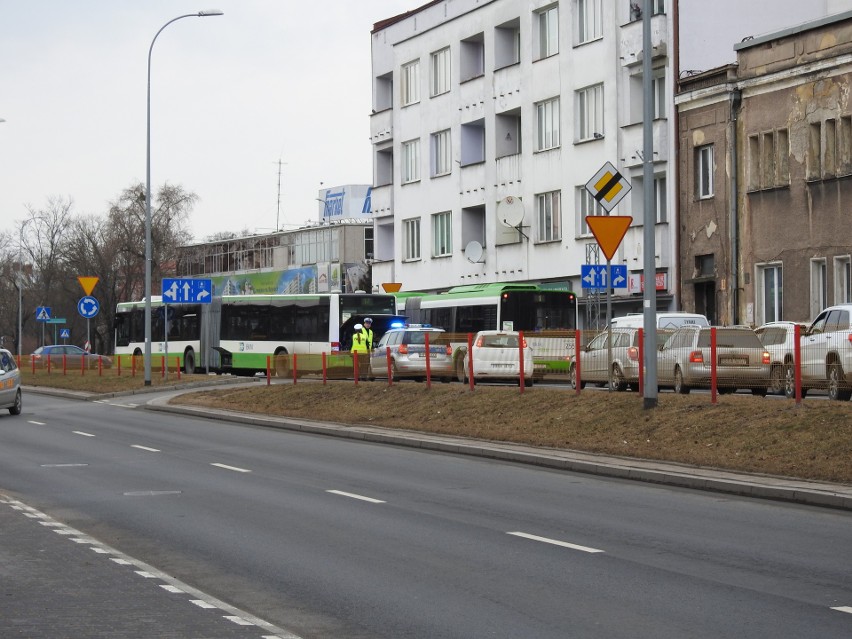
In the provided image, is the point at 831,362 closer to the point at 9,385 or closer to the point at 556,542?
the point at 556,542

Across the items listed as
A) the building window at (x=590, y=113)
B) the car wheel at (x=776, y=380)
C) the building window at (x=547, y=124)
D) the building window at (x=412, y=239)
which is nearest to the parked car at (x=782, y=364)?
the car wheel at (x=776, y=380)

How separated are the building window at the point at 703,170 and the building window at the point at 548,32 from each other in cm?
975

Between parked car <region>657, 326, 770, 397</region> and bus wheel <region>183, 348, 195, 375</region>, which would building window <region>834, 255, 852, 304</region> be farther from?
bus wheel <region>183, 348, 195, 375</region>

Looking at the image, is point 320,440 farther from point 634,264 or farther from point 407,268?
point 407,268

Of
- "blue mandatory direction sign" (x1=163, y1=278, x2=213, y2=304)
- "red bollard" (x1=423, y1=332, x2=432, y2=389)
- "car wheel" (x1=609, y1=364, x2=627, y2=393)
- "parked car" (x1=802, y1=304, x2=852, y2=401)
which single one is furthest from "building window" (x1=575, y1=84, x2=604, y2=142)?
"parked car" (x1=802, y1=304, x2=852, y2=401)

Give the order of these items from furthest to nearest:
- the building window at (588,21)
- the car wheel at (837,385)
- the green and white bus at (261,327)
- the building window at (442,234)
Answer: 1. the building window at (442,234)
2. the building window at (588,21)
3. the green and white bus at (261,327)
4. the car wheel at (837,385)

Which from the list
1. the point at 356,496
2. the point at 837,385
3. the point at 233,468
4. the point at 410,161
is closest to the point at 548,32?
the point at 410,161

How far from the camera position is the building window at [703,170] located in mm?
44969

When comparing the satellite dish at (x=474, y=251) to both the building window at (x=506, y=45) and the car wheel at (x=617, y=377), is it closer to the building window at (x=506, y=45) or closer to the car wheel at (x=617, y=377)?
the building window at (x=506, y=45)

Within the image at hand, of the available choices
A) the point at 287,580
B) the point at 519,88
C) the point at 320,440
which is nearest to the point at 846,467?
the point at 287,580

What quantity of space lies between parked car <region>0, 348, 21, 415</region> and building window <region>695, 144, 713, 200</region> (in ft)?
70.8

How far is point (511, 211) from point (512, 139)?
3.74 metres

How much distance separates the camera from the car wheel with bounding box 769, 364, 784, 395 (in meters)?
22.7

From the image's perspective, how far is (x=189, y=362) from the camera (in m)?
55.2
